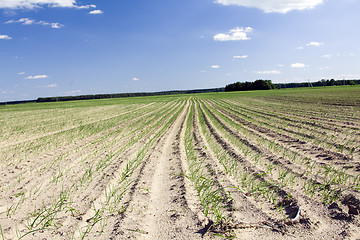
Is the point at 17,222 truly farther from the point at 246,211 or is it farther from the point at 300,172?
the point at 300,172

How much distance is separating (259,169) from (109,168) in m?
3.33

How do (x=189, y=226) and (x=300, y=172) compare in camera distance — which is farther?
(x=300, y=172)

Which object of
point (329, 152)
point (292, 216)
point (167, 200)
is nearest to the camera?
point (292, 216)

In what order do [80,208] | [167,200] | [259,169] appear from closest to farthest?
[80,208], [167,200], [259,169]

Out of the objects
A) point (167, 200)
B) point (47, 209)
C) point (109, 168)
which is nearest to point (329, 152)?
point (167, 200)

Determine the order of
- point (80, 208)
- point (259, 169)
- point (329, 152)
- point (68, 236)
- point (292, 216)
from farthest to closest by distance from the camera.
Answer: point (329, 152) < point (259, 169) < point (80, 208) < point (292, 216) < point (68, 236)

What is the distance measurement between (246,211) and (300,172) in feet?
6.59

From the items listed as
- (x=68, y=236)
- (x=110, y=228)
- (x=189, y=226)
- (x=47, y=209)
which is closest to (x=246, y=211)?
(x=189, y=226)

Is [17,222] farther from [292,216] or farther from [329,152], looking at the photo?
[329,152]

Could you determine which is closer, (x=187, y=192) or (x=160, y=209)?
(x=160, y=209)

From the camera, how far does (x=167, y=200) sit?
12.7ft

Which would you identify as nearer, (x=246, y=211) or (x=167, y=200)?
(x=246, y=211)

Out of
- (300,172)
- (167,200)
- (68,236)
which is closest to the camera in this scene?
(68,236)

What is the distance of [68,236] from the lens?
2.91m
